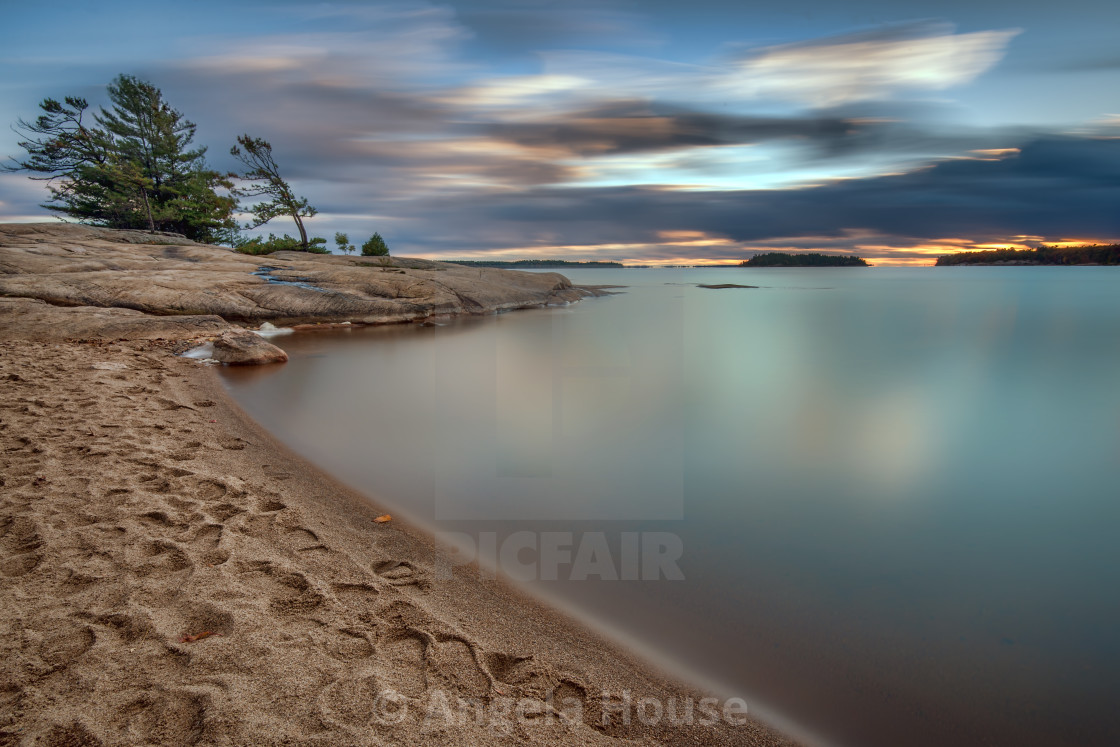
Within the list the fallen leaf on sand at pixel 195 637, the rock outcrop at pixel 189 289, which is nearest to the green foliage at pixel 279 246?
the rock outcrop at pixel 189 289

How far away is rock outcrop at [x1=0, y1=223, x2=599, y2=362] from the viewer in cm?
1313

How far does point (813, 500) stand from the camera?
5281 mm

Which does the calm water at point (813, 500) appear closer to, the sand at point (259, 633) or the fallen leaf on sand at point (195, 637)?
the sand at point (259, 633)

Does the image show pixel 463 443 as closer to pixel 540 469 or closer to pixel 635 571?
pixel 540 469

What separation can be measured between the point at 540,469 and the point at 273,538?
9.56 ft

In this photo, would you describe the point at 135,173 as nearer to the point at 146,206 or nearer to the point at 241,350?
the point at 146,206

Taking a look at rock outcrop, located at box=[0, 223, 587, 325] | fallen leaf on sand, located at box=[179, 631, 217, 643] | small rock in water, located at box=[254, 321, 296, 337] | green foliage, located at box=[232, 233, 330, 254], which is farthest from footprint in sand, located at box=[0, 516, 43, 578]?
green foliage, located at box=[232, 233, 330, 254]

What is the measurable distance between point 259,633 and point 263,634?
2 cm

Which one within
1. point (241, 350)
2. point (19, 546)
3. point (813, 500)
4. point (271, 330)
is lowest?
point (813, 500)

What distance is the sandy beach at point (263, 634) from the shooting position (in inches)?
85.7

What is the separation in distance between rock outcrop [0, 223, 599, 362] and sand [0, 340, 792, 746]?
8208mm

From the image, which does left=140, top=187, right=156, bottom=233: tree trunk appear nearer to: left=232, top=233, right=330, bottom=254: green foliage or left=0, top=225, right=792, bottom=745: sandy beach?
left=232, top=233, right=330, bottom=254: green foliage

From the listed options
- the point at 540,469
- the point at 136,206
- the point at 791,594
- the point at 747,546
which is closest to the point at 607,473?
the point at 540,469

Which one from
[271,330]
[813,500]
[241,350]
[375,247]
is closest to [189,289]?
[271,330]
